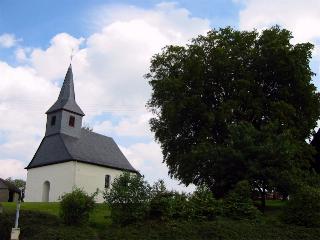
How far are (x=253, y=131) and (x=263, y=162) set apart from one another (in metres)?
2.32

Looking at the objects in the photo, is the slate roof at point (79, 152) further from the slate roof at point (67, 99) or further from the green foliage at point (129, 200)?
the green foliage at point (129, 200)

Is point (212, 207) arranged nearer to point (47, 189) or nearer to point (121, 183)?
point (121, 183)

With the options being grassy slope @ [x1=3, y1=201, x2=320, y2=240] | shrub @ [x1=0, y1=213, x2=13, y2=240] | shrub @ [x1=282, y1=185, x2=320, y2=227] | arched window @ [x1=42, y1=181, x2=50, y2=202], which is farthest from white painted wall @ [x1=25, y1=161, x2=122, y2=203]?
shrub @ [x1=282, y1=185, x2=320, y2=227]

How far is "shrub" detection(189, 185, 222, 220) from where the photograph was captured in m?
27.8

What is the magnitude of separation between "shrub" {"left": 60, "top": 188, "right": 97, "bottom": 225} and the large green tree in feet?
34.0

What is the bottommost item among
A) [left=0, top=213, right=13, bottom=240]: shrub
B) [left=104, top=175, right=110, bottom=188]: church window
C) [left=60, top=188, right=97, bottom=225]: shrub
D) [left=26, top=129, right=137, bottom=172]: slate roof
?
[left=0, top=213, right=13, bottom=240]: shrub

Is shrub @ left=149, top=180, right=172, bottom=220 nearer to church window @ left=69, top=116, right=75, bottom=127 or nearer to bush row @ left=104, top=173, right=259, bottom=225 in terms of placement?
bush row @ left=104, top=173, right=259, bottom=225

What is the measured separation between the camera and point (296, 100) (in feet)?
128

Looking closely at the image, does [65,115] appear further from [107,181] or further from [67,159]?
[107,181]

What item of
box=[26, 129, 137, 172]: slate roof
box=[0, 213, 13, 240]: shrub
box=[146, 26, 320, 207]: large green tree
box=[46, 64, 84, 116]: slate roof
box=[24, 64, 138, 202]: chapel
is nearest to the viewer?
box=[0, 213, 13, 240]: shrub

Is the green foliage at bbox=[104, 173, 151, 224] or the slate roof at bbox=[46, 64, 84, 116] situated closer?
the green foliage at bbox=[104, 173, 151, 224]

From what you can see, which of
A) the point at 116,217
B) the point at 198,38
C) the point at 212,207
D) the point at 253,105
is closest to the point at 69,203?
the point at 116,217

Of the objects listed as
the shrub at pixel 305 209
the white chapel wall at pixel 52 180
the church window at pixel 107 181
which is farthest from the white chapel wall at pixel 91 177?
the shrub at pixel 305 209

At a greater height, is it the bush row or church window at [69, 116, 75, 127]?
church window at [69, 116, 75, 127]
